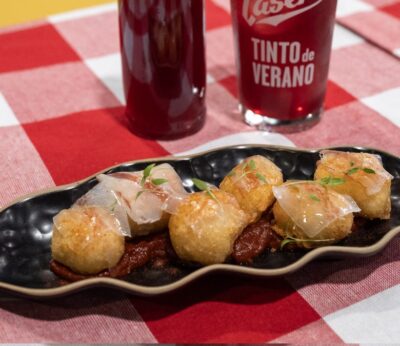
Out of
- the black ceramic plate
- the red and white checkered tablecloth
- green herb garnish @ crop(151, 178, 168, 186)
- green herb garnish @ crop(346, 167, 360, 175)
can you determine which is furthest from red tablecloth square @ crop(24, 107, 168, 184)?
green herb garnish @ crop(346, 167, 360, 175)

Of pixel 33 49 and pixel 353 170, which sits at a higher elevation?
pixel 353 170

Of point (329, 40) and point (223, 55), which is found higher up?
point (329, 40)

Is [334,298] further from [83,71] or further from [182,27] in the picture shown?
[83,71]

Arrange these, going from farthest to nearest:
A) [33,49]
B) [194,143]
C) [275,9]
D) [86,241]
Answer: [33,49]
[194,143]
[275,9]
[86,241]

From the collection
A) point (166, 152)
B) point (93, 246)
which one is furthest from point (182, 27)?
point (93, 246)

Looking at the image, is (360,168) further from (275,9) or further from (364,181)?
(275,9)

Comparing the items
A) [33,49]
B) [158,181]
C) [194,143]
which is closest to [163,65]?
[194,143]
